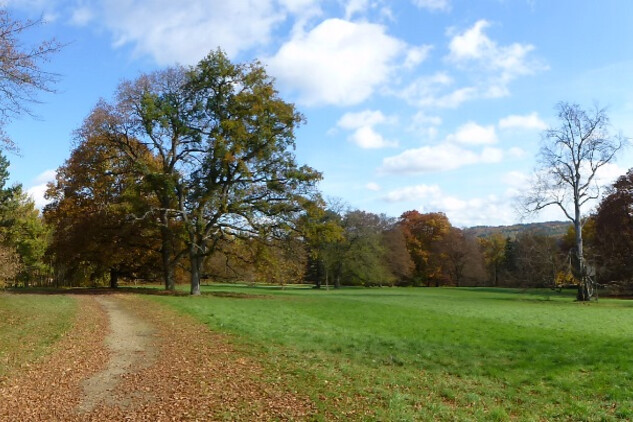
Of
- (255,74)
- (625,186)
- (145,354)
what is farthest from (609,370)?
(625,186)

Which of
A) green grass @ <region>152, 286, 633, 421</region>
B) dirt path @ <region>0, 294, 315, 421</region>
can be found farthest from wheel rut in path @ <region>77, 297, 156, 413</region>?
green grass @ <region>152, 286, 633, 421</region>

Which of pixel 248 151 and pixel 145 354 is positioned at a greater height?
pixel 248 151

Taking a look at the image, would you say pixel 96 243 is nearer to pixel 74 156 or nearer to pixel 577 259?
pixel 74 156

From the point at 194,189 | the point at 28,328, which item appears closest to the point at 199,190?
the point at 194,189

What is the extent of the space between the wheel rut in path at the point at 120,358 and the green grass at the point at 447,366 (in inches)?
96.8

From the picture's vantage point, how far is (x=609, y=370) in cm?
1041

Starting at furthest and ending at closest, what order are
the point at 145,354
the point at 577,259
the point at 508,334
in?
the point at 577,259
the point at 508,334
the point at 145,354

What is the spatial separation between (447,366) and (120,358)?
7468 millimetres

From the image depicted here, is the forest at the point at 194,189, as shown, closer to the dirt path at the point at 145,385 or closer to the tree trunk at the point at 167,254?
the tree trunk at the point at 167,254

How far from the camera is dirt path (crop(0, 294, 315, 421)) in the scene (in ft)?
24.3

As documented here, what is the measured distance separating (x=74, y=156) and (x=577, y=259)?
38.2 m

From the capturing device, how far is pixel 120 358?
11.1m

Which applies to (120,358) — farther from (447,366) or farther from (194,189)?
(194,189)

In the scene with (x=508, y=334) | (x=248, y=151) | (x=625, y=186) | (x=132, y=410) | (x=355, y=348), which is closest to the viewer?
(x=132, y=410)
